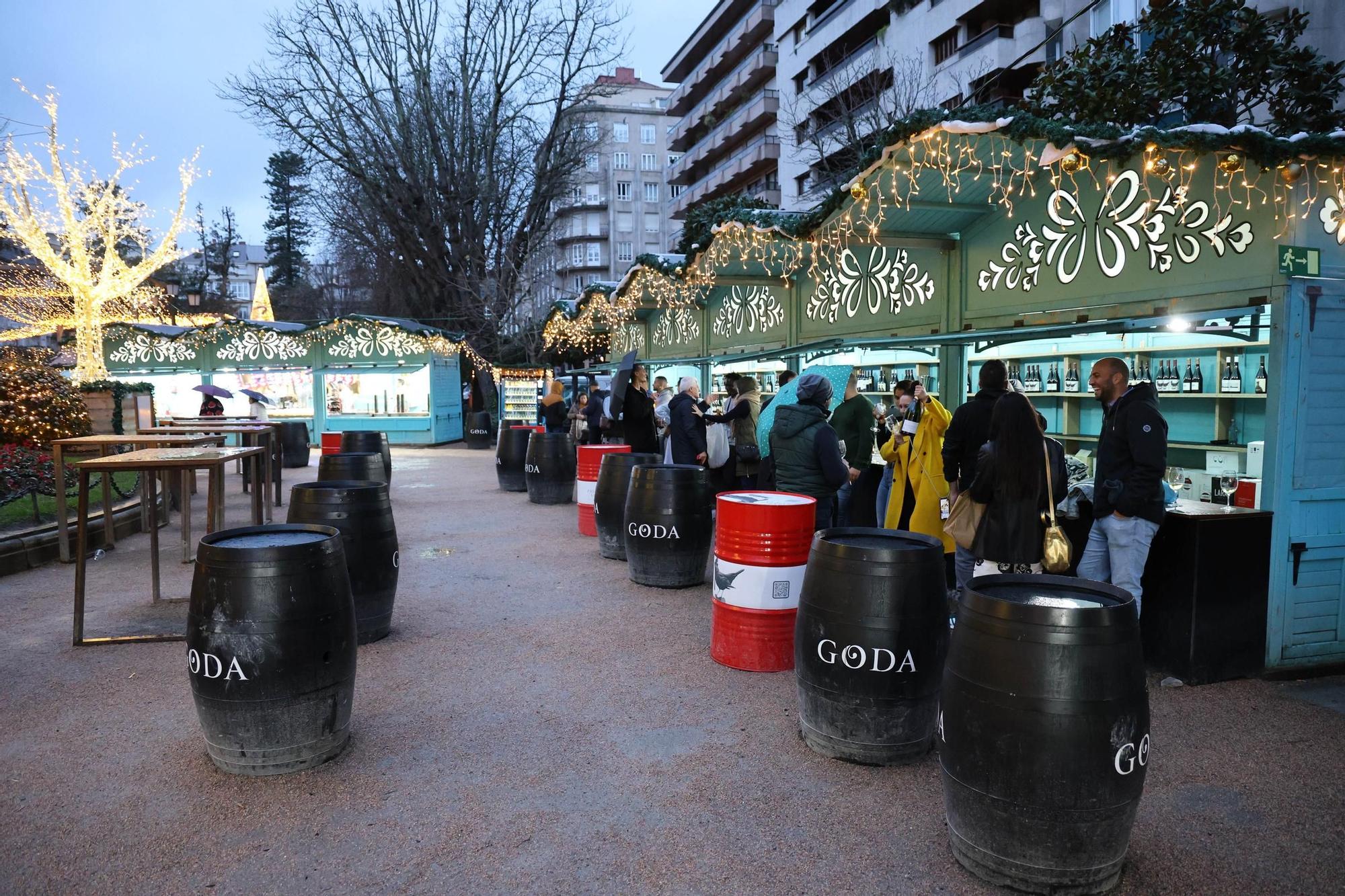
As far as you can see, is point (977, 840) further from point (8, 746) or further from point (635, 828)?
point (8, 746)

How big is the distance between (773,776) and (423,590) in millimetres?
4270

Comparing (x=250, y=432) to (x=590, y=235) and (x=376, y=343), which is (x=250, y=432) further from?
(x=590, y=235)

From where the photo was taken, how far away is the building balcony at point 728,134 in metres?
43.3

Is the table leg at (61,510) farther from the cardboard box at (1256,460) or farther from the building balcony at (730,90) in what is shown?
the building balcony at (730,90)

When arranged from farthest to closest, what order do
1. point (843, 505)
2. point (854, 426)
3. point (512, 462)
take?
point (512, 462) → point (843, 505) → point (854, 426)

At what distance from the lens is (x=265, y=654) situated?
11.8 feet

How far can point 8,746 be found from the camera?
4.09 metres

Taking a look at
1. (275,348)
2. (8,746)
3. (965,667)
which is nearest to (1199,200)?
(965,667)

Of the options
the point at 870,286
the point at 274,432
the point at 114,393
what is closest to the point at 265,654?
the point at 870,286

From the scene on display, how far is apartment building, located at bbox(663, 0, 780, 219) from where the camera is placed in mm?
44031

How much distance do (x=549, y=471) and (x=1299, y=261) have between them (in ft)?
30.0

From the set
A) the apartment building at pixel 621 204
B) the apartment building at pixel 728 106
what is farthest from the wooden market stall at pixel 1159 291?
the apartment building at pixel 621 204

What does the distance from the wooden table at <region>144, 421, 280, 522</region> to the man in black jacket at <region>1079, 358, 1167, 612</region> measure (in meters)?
8.08

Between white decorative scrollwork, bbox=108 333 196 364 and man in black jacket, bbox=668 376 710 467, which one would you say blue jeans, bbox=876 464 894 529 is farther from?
white decorative scrollwork, bbox=108 333 196 364
